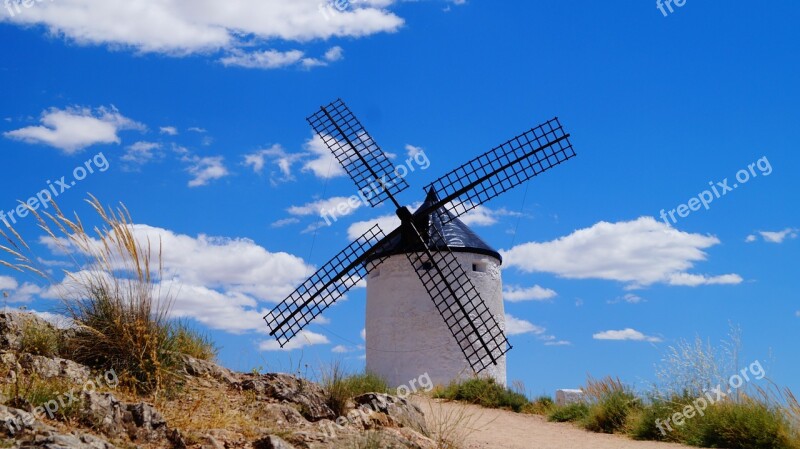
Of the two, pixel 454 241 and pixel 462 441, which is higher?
pixel 454 241

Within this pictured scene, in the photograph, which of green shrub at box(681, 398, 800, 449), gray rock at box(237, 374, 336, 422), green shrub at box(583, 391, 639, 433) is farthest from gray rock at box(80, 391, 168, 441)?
green shrub at box(583, 391, 639, 433)

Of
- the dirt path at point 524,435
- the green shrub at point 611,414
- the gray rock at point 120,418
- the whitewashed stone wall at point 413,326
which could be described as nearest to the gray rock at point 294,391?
the dirt path at point 524,435

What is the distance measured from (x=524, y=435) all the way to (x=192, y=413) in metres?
5.96

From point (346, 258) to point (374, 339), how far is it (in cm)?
216

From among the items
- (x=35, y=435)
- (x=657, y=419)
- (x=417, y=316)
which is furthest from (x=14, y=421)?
(x=417, y=316)

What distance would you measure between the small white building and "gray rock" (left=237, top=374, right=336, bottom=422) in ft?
27.3

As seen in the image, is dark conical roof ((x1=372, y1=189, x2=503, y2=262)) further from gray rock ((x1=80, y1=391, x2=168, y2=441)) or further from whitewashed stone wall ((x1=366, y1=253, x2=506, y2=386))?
gray rock ((x1=80, y1=391, x2=168, y2=441))

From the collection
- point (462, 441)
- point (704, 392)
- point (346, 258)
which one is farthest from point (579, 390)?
point (462, 441)

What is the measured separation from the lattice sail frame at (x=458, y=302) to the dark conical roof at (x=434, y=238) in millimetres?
117

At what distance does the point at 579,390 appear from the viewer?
51.0 feet

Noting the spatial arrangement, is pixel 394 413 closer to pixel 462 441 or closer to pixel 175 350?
pixel 462 441

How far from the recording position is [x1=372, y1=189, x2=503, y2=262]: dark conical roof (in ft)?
57.5

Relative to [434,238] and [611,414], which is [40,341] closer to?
[611,414]

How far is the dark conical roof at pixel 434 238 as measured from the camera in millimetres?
17516
